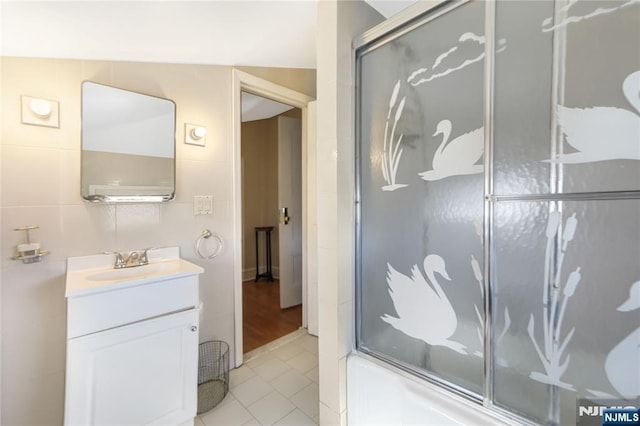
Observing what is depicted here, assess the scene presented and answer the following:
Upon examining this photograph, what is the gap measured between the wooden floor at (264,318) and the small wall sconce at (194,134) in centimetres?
166

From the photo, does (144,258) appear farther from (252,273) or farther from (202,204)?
(252,273)

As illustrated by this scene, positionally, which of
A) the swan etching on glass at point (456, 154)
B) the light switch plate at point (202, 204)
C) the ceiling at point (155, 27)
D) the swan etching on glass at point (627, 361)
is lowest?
the swan etching on glass at point (627, 361)

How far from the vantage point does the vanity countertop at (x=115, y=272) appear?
3.87 ft

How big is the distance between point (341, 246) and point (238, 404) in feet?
3.95

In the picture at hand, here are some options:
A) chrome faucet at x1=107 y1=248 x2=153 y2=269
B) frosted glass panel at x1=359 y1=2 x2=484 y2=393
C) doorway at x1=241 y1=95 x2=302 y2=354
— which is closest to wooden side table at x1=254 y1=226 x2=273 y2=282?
doorway at x1=241 y1=95 x2=302 y2=354

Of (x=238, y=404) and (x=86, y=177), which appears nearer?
(x=86, y=177)

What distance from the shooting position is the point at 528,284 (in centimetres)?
88

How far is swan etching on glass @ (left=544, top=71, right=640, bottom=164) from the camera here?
713 mm

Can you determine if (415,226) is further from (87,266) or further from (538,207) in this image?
(87,266)

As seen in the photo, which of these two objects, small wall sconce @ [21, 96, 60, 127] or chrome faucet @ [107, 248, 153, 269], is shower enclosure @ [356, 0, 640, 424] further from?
small wall sconce @ [21, 96, 60, 127]

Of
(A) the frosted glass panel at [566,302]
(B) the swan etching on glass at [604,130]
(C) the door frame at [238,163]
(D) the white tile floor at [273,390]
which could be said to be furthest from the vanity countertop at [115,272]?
(B) the swan etching on glass at [604,130]

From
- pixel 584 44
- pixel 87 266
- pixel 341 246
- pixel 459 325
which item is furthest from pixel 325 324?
pixel 584 44

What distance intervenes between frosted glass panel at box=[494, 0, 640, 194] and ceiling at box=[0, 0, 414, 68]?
711 millimetres

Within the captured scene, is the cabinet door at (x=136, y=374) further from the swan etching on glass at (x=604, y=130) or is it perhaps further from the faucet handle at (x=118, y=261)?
the swan etching on glass at (x=604, y=130)
